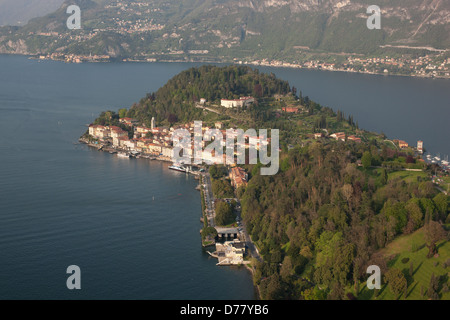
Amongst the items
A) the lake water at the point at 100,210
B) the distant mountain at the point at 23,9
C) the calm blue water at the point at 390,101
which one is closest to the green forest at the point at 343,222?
the lake water at the point at 100,210

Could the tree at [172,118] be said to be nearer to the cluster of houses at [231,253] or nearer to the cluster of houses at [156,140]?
the cluster of houses at [156,140]

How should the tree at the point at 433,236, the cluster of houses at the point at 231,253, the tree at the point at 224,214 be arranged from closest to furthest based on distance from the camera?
the tree at the point at 433,236 < the cluster of houses at the point at 231,253 < the tree at the point at 224,214

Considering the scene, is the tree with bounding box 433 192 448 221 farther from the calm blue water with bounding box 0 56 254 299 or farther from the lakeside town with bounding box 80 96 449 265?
the calm blue water with bounding box 0 56 254 299

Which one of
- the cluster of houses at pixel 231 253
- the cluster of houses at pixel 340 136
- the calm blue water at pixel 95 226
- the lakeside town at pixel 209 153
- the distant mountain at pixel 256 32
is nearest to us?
the calm blue water at pixel 95 226

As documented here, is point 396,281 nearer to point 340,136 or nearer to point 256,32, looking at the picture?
point 340,136

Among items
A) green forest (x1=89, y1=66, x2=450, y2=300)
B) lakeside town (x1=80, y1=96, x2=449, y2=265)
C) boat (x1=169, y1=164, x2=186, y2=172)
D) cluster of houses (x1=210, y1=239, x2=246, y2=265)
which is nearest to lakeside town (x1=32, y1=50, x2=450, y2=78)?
lakeside town (x1=80, y1=96, x2=449, y2=265)

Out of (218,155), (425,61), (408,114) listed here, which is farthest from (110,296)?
(425,61)

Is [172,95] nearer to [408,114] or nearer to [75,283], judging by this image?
[408,114]
